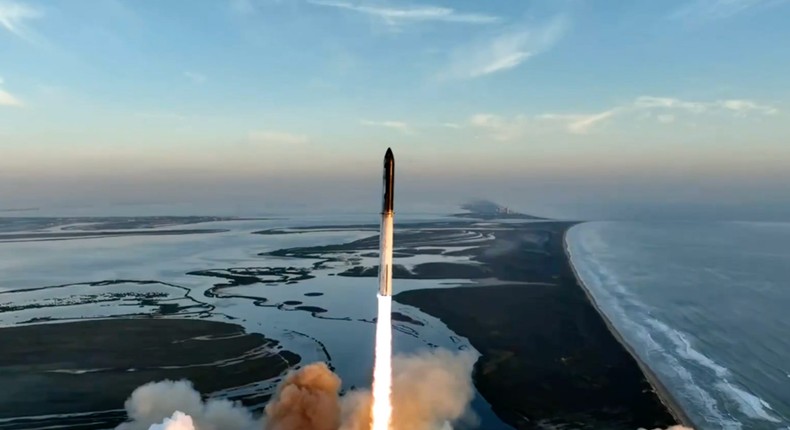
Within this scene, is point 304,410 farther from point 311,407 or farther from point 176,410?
point 176,410

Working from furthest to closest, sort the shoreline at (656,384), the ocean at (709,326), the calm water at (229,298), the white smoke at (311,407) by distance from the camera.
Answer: the calm water at (229,298) < the ocean at (709,326) < the shoreline at (656,384) < the white smoke at (311,407)

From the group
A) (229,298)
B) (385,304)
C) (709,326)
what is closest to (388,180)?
(385,304)

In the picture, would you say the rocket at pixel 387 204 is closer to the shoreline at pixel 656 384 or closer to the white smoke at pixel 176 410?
the white smoke at pixel 176 410

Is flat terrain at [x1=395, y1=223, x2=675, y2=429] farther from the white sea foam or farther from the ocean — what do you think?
the ocean

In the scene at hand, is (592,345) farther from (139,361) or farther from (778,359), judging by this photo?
(139,361)

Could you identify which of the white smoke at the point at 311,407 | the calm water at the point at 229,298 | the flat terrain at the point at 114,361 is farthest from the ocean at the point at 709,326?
the flat terrain at the point at 114,361

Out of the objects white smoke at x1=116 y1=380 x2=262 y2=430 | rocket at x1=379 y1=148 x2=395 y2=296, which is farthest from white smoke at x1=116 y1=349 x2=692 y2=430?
rocket at x1=379 y1=148 x2=395 y2=296

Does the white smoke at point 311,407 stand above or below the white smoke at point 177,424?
below

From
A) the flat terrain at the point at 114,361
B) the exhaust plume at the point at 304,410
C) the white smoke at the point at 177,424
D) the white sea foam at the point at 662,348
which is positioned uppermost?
the white smoke at the point at 177,424
